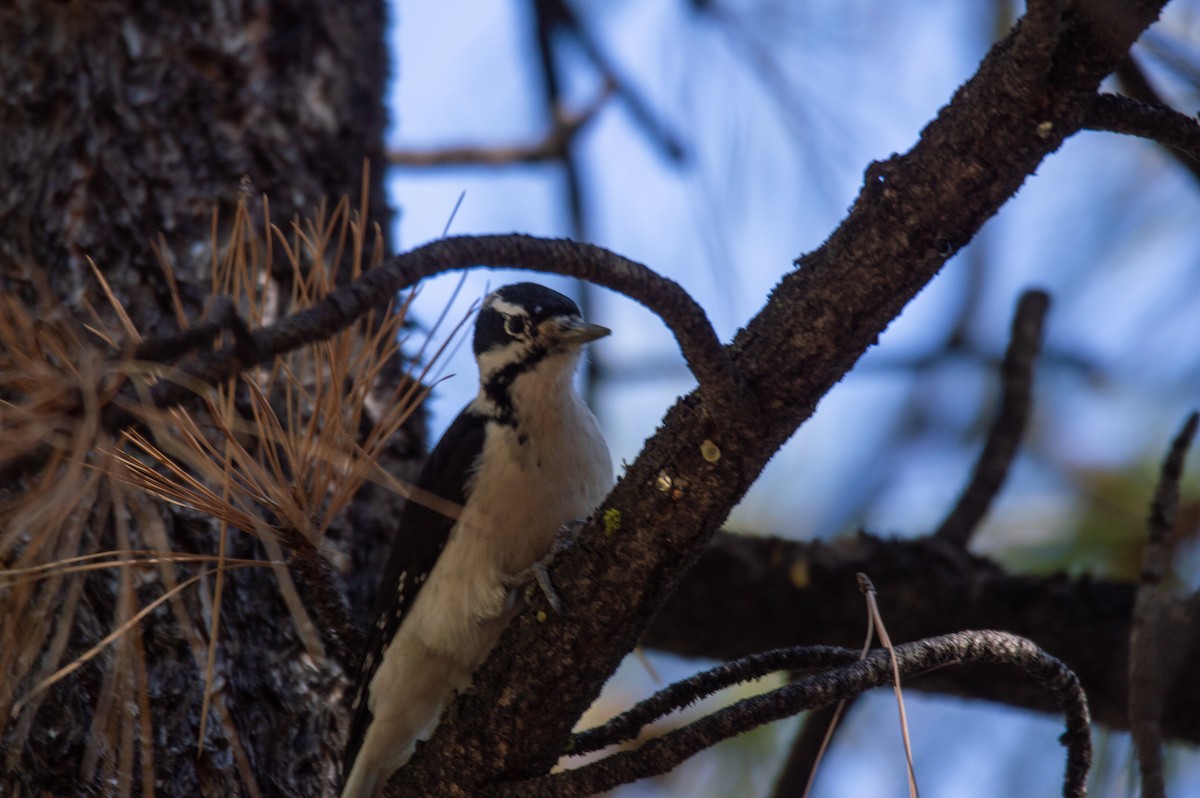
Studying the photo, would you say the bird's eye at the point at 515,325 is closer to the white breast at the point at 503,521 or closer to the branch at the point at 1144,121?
the white breast at the point at 503,521

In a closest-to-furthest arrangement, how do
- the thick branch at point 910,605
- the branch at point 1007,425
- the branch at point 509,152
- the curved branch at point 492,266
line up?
1. the curved branch at point 492,266
2. the thick branch at point 910,605
3. the branch at point 1007,425
4. the branch at point 509,152

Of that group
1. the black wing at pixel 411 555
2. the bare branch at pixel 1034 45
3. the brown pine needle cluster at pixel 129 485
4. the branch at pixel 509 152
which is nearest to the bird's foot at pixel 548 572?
the black wing at pixel 411 555

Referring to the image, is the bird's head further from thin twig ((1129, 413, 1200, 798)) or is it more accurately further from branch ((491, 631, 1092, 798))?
thin twig ((1129, 413, 1200, 798))

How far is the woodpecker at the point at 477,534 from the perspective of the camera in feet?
7.80

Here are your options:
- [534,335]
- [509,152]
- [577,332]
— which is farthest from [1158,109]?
[509,152]

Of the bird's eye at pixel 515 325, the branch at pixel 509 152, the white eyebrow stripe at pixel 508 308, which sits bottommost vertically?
the bird's eye at pixel 515 325

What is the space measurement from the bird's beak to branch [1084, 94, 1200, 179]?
108 centimetres

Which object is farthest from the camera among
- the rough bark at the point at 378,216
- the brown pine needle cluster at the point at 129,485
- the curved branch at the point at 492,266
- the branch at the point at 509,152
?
the branch at the point at 509,152

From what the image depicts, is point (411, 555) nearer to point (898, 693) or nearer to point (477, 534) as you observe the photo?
point (477, 534)

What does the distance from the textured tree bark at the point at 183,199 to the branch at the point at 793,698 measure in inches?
23.0

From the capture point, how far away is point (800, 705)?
1.66 meters

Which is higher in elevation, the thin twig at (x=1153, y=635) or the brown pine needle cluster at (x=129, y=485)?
the thin twig at (x=1153, y=635)

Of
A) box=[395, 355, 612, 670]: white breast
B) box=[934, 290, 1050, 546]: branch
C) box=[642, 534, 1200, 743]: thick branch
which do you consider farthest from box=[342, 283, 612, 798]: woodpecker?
box=[934, 290, 1050, 546]: branch

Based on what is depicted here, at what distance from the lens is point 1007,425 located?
306 centimetres
